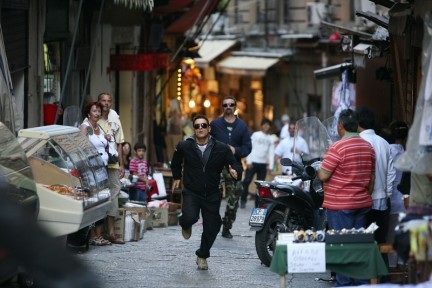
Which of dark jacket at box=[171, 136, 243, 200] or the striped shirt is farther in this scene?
dark jacket at box=[171, 136, 243, 200]

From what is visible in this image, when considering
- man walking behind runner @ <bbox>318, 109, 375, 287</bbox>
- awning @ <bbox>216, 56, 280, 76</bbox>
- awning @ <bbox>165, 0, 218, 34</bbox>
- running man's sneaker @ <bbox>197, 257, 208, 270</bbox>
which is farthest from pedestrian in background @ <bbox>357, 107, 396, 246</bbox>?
awning @ <bbox>216, 56, 280, 76</bbox>

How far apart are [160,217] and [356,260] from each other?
821 cm

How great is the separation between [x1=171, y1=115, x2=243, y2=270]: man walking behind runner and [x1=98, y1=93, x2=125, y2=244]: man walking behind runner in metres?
2.19

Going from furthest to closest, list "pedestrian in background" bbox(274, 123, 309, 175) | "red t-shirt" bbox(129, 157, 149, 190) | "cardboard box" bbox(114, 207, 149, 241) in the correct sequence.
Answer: "red t-shirt" bbox(129, 157, 149, 190) → "pedestrian in background" bbox(274, 123, 309, 175) → "cardboard box" bbox(114, 207, 149, 241)

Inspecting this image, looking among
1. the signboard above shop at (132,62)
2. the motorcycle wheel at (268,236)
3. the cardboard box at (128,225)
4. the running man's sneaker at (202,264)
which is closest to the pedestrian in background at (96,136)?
the cardboard box at (128,225)

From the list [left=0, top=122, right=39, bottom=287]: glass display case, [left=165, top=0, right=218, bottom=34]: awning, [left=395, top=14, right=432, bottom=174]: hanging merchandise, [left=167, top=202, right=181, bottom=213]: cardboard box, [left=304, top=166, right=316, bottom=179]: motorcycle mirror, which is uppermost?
[left=165, top=0, right=218, bottom=34]: awning

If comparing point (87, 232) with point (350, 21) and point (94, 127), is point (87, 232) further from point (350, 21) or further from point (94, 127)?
point (350, 21)

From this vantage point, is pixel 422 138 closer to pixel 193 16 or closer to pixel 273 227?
pixel 273 227

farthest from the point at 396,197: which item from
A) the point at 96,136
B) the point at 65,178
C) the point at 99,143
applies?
the point at 96,136

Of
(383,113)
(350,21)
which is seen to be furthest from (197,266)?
(350,21)

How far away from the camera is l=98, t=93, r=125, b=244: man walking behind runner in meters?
15.8

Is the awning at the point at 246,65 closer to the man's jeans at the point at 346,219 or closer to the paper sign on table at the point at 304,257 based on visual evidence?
the man's jeans at the point at 346,219

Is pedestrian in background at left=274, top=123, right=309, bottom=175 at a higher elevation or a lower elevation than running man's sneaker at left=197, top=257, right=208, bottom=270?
higher

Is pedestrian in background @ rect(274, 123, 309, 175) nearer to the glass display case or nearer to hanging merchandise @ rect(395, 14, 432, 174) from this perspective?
the glass display case
